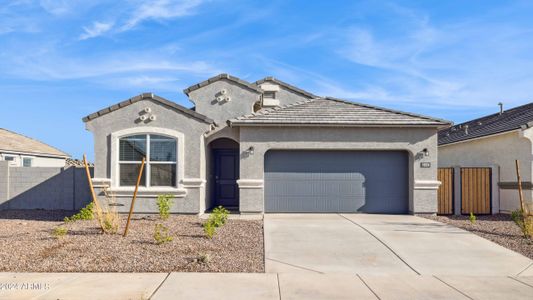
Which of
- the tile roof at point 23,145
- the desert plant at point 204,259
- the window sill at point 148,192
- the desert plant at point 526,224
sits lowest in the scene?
the desert plant at point 204,259

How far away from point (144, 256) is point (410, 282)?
479cm

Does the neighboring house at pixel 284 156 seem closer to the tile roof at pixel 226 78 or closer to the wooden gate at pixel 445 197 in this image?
the wooden gate at pixel 445 197

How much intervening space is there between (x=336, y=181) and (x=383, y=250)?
586cm

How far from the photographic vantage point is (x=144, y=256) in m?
8.37

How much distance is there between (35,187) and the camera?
54.9ft

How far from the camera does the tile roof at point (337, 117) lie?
1460cm

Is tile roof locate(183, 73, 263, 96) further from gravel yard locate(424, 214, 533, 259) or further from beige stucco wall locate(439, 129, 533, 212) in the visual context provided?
beige stucco wall locate(439, 129, 533, 212)

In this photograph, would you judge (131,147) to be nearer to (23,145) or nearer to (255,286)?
(255,286)

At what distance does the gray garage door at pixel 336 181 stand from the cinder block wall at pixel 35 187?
7636 millimetres

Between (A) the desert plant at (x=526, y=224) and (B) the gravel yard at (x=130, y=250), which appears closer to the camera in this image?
(B) the gravel yard at (x=130, y=250)

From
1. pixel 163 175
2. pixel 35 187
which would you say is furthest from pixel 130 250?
pixel 35 187

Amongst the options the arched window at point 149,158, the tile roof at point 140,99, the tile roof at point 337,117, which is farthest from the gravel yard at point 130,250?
the tile roof at point 337,117

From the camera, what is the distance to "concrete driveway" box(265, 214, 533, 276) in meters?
8.01

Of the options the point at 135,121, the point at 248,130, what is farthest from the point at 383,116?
the point at 135,121
